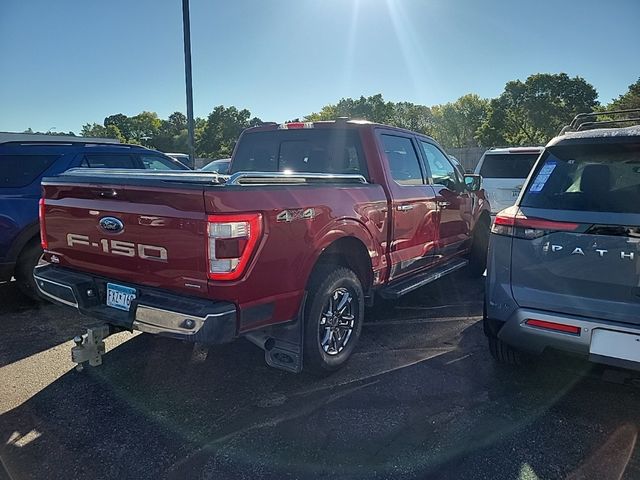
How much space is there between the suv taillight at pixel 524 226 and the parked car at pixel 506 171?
659 centimetres

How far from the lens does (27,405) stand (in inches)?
123

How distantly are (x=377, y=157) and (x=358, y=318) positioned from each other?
146 cm

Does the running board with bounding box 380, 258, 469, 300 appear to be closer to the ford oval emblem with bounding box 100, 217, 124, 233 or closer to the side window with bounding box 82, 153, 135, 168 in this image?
the ford oval emblem with bounding box 100, 217, 124, 233

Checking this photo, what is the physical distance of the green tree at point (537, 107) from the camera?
42.4 m

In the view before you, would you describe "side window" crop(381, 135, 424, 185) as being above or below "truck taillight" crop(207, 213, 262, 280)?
above

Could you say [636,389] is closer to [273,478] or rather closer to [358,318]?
[358,318]

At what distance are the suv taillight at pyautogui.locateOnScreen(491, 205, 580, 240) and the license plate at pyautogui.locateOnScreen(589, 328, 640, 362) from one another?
24.8 inches

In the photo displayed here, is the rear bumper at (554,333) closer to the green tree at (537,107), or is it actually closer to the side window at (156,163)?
the side window at (156,163)

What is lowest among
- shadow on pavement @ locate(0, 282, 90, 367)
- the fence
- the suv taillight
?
shadow on pavement @ locate(0, 282, 90, 367)

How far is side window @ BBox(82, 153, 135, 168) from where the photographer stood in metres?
5.73

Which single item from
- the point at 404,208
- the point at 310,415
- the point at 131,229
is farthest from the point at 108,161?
the point at 310,415

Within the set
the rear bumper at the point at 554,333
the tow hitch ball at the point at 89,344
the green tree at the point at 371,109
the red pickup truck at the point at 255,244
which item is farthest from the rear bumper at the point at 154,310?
the green tree at the point at 371,109

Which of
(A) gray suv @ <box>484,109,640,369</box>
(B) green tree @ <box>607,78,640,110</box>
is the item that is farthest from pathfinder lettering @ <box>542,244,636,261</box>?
(B) green tree @ <box>607,78,640,110</box>

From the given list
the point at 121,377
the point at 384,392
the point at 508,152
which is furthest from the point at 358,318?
the point at 508,152
